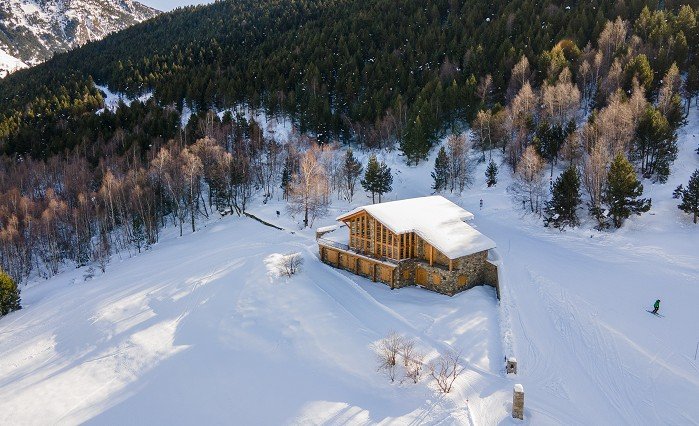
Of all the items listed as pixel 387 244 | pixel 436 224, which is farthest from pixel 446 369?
pixel 436 224

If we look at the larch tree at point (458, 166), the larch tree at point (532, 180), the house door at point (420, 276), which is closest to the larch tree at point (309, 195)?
the larch tree at point (458, 166)

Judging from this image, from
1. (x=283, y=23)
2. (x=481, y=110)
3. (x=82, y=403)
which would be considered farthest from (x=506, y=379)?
(x=283, y=23)

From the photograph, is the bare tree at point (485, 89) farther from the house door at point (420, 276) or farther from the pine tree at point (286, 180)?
the house door at point (420, 276)

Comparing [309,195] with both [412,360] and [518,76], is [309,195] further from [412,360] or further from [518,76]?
[518,76]

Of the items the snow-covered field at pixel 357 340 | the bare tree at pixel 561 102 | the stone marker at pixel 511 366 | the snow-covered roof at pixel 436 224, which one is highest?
the bare tree at pixel 561 102

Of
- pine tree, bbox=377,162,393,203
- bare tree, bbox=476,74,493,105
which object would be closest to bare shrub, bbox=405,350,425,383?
pine tree, bbox=377,162,393,203
